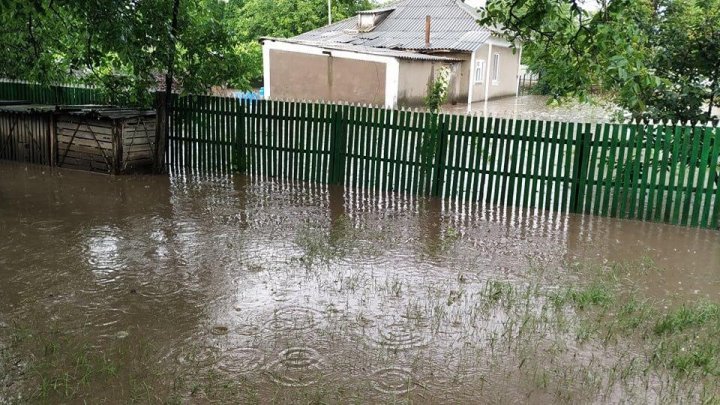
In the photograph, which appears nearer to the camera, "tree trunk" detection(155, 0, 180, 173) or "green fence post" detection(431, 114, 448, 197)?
"green fence post" detection(431, 114, 448, 197)

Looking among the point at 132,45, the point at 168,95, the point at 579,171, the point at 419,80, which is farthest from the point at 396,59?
the point at 132,45

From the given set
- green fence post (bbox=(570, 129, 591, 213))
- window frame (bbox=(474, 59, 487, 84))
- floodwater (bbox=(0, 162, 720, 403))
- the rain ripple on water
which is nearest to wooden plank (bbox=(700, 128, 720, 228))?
floodwater (bbox=(0, 162, 720, 403))

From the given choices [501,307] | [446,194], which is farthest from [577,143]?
[501,307]

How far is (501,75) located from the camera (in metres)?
34.8

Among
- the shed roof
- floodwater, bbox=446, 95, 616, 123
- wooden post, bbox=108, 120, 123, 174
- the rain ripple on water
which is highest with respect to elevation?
floodwater, bbox=446, 95, 616, 123

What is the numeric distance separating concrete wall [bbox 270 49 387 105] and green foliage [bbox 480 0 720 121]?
15.0m

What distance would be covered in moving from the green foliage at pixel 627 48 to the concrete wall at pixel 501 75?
20412 mm

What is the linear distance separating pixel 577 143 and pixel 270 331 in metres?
6.18

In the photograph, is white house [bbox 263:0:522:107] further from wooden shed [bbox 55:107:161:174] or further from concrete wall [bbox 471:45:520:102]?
wooden shed [bbox 55:107:161:174]

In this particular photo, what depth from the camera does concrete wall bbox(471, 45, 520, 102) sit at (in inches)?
1237

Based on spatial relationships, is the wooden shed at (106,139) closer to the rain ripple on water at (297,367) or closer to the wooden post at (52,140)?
the wooden post at (52,140)

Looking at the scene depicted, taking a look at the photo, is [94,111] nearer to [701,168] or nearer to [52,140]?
[52,140]

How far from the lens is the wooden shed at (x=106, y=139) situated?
1129cm

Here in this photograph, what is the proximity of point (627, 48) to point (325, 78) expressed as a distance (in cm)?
2108
